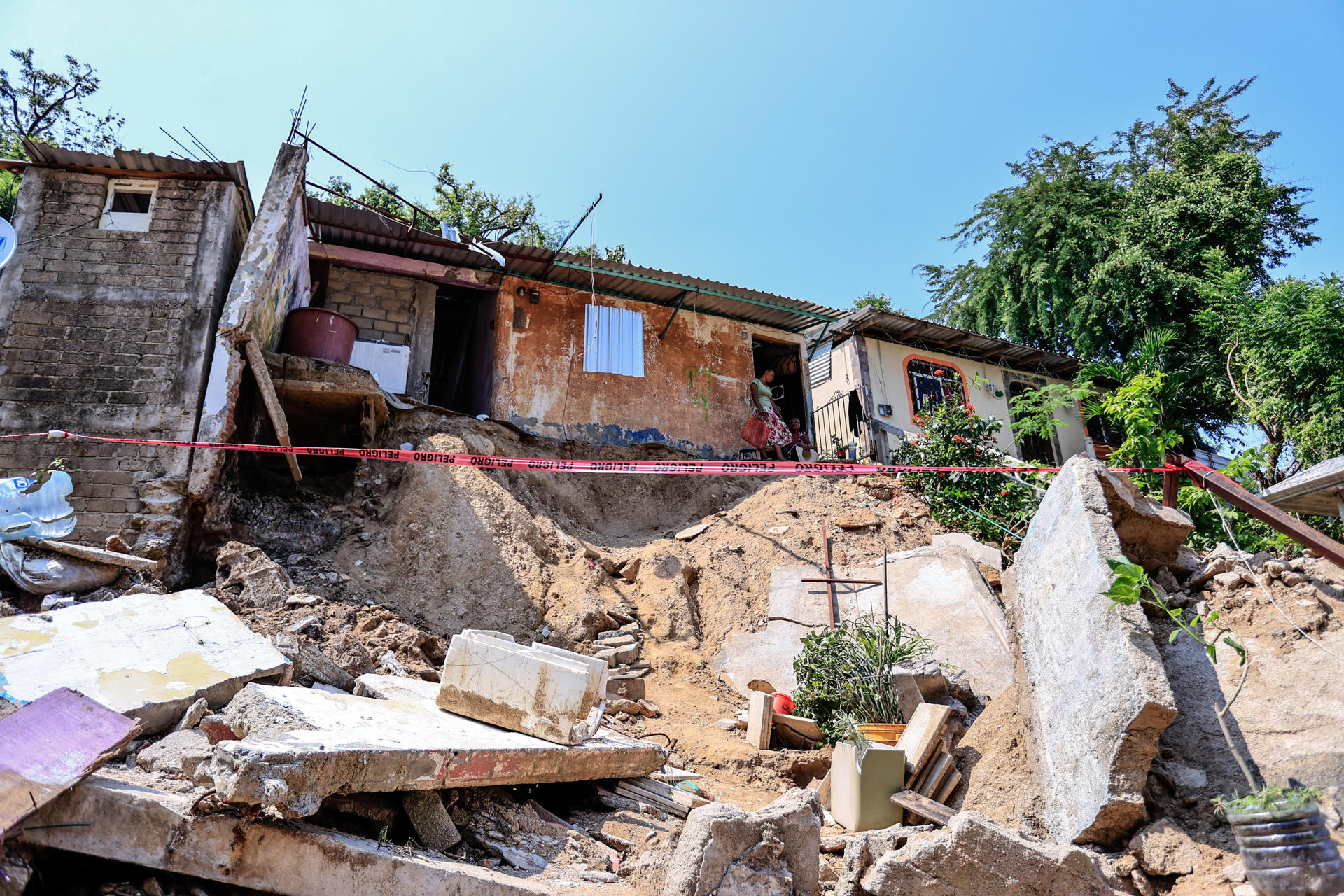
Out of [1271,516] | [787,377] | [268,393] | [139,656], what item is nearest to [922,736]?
[1271,516]

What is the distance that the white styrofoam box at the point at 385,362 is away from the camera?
39.9 ft

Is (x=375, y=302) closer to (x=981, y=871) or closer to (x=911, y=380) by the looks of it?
(x=911, y=380)

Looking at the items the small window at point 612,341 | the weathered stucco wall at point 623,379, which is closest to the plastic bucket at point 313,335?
the weathered stucco wall at point 623,379

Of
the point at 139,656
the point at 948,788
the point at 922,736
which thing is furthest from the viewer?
the point at 922,736

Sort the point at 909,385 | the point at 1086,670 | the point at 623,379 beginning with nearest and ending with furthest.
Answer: the point at 1086,670
the point at 623,379
the point at 909,385

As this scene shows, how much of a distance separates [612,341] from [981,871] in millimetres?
11015

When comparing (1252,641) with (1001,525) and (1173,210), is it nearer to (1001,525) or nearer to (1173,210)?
(1001,525)

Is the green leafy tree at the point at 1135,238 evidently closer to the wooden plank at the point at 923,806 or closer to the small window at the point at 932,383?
the small window at the point at 932,383

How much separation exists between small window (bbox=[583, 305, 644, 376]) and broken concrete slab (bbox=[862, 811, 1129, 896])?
414 inches

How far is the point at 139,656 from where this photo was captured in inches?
200

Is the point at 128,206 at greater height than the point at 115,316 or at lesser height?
greater

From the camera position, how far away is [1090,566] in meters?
4.72

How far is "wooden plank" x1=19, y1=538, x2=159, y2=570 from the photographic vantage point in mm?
6914

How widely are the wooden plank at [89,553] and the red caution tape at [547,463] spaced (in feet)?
4.68
